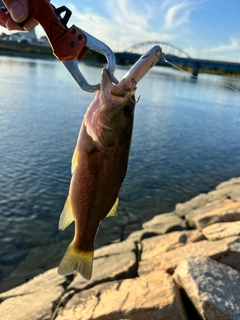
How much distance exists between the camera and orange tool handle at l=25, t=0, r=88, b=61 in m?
2.77

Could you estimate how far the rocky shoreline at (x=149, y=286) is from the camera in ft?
13.4

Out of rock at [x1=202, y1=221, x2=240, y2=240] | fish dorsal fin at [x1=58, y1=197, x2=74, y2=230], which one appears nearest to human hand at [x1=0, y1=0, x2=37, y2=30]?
fish dorsal fin at [x1=58, y1=197, x2=74, y2=230]

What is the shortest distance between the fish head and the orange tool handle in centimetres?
54

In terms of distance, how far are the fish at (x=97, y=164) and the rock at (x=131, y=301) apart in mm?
1487

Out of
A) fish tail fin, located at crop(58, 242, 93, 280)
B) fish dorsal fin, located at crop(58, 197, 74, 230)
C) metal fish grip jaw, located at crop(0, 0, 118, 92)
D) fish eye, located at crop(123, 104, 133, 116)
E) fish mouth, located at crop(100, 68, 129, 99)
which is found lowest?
fish tail fin, located at crop(58, 242, 93, 280)

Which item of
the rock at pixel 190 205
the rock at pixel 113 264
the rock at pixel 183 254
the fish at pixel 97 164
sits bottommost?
the rock at pixel 190 205

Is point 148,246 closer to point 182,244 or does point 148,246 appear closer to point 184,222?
point 182,244

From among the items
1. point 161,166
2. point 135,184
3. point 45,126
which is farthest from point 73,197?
point 45,126

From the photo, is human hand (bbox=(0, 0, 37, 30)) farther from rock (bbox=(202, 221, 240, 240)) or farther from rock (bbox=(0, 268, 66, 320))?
rock (bbox=(202, 221, 240, 240))

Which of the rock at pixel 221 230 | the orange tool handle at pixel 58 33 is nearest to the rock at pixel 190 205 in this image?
the rock at pixel 221 230

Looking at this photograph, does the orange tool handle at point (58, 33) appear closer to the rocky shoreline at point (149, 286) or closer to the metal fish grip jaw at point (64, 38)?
the metal fish grip jaw at point (64, 38)

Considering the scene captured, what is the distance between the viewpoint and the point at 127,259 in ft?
19.8

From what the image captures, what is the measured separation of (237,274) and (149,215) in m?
4.15

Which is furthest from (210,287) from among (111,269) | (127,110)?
(127,110)
